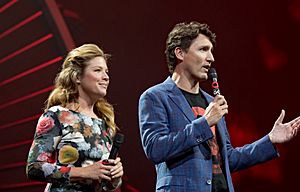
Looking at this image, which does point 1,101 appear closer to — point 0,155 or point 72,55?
point 0,155

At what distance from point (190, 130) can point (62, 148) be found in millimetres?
423

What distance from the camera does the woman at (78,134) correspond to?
1.68 meters

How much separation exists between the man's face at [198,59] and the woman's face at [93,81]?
0.32 m

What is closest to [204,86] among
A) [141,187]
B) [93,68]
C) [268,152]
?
[141,187]

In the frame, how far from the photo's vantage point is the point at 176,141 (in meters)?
1.76

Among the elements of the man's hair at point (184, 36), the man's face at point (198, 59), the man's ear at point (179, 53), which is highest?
the man's hair at point (184, 36)

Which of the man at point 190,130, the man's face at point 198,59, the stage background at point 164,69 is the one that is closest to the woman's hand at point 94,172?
the man at point 190,130

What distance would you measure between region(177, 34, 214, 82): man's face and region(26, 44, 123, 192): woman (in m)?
0.32

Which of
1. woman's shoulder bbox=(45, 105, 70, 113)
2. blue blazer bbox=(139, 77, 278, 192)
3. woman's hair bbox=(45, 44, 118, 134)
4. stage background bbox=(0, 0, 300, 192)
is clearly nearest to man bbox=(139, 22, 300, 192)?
blue blazer bbox=(139, 77, 278, 192)

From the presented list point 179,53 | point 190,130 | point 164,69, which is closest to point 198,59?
point 179,53

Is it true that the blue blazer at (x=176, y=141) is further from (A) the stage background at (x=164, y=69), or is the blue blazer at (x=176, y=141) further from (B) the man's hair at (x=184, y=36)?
(A) the stage background at (x=164, y=69)

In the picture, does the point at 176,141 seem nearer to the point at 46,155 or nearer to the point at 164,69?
the point at 46,155

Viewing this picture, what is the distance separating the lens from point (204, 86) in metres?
2.98

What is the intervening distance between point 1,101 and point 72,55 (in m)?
1.02
